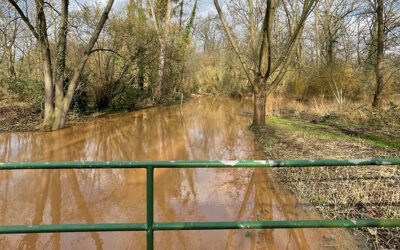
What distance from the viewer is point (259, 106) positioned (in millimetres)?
10555

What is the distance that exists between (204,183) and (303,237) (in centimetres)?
229

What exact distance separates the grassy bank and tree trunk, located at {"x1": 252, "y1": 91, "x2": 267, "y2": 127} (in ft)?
8.61

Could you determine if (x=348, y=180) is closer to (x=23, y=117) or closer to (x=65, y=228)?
(x=65, y=228)

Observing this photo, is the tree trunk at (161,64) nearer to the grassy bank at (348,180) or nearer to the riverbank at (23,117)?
the riverbank at (23,117)

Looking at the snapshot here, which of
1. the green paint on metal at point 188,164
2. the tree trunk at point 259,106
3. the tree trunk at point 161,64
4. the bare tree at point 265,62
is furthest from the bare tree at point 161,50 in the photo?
the green paint on metal at point 188,164

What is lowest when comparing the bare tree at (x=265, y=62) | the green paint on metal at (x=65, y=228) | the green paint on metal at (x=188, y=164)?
the green paint on metal at (x=65, y=228)

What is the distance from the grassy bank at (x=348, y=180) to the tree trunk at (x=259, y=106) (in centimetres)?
262

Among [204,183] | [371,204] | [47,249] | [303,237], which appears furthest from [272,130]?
[47,249]

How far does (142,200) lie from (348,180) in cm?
361

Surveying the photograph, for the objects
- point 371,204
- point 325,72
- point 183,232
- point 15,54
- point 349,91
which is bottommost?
point 183,232

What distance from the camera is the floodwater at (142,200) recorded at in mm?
3314

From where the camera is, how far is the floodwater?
3.31 m

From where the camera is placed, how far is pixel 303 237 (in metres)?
3.39

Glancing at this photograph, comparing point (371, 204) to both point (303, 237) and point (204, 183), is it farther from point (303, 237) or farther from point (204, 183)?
point (204, 183)
